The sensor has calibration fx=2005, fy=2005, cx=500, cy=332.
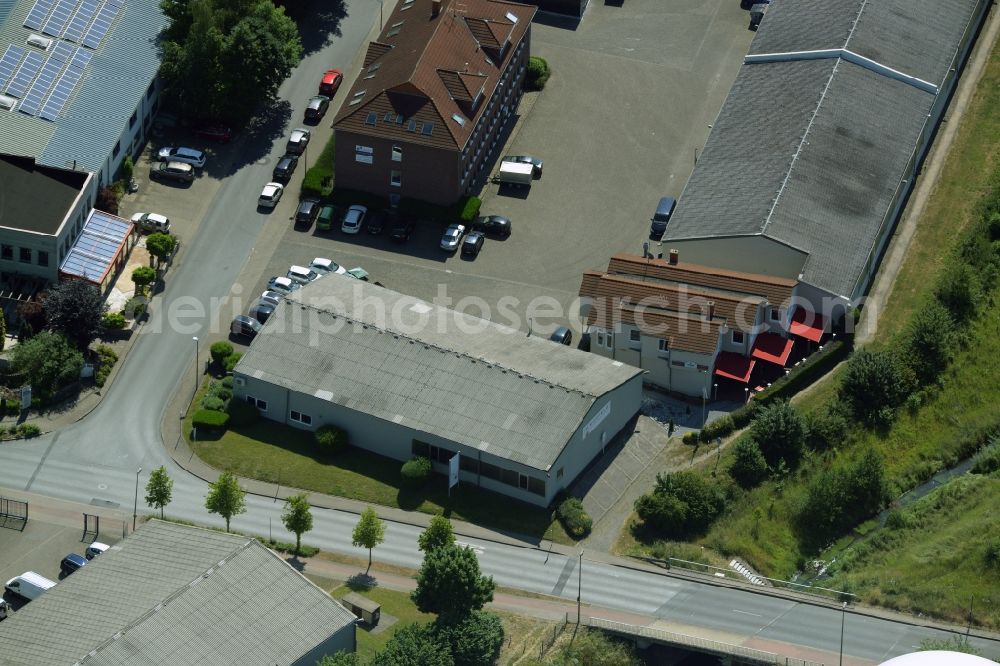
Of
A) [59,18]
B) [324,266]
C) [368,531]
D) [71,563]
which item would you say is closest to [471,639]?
[368,531]

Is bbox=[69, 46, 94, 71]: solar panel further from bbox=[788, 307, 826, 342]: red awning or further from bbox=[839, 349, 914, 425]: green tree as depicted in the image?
bbox=[839, 349, 914, 425]: green tree

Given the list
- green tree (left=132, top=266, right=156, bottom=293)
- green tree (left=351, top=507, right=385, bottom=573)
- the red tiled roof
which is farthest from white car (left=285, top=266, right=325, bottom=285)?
green tree (left=351, top=507, right=385, bottom=573)

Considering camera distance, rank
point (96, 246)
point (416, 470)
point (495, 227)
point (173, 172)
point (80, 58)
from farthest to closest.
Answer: point (80, 58)
point (173, 172)
point (495, 227)
point (96, 246)
point (416, 470)

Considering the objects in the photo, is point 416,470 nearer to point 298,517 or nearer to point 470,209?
point 298,517

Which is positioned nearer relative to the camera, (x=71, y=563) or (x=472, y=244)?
(x=71, y=563)

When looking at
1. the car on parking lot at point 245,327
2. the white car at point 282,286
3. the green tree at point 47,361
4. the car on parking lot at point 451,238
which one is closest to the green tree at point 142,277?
the car on parking lot at point 245,327

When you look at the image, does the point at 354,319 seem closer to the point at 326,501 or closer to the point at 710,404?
the point at 326,501

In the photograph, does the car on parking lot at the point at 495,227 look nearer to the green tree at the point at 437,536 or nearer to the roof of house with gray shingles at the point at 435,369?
the roof of house with gray shingles at the point at 435,369
